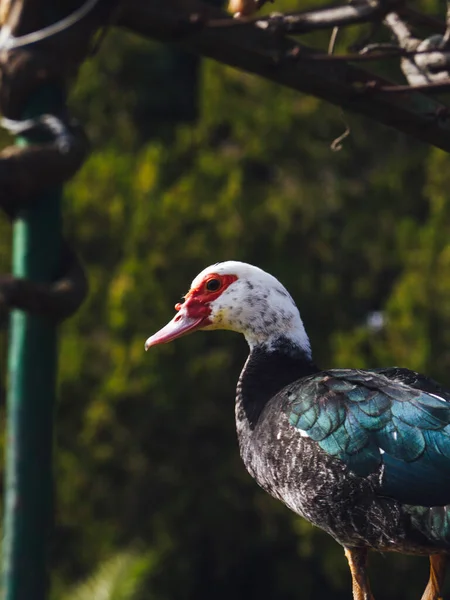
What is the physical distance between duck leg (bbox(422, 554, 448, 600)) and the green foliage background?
6.61m

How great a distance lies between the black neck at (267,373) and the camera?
170 inches

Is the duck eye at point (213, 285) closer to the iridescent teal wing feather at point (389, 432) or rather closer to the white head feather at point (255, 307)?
the white head feather at point (255, 307)

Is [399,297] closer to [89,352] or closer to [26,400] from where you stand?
[89,352]

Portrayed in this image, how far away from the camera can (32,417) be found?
4.95 m

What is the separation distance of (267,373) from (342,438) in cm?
53

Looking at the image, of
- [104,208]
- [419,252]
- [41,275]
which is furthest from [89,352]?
[41,275]

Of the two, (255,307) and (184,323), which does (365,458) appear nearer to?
(255,307)

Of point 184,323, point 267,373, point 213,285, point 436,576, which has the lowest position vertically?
point 436,576

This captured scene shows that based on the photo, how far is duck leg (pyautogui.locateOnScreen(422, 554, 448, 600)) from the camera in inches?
161

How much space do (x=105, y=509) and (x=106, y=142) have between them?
437 centimetres

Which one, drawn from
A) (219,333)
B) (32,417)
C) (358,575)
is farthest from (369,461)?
(219,333)

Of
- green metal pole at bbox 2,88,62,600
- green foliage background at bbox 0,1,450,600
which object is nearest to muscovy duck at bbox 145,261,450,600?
green metal pole at bbox 2,88,62,600

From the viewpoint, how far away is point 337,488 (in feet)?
12.7

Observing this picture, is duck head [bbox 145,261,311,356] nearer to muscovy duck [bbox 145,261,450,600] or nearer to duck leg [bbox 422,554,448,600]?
muscovy duck [bbox 145,261,450,600]
